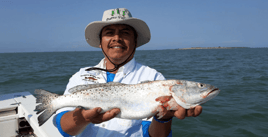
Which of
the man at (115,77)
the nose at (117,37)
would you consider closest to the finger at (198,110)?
the man at (115,77)

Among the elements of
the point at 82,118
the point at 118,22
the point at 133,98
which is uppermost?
the point at 118,22

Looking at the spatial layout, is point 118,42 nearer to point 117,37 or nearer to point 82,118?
point 117,37

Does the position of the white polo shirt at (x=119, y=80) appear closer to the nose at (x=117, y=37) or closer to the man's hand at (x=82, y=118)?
the man's hand at (x=82, y=118)

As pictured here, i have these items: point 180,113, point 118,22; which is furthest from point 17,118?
point 180,113

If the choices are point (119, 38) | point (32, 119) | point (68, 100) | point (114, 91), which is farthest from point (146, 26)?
point (32, 119)

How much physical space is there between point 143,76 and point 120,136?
1025 mm

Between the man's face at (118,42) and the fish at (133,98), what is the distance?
55cm

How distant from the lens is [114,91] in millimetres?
2707

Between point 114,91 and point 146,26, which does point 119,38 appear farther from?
A: point 114,91

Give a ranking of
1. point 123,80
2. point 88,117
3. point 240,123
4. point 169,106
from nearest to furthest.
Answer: point 88,117, point 169,106, point 123,80, point 240,123

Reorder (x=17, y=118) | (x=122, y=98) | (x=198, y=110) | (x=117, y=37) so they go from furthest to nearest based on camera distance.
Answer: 1. (x=17, y=118)
2. (x=117, y=37)
3. (x=122, y=98)
4. (x=198, y=110)

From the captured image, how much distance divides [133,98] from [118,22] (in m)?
1.22

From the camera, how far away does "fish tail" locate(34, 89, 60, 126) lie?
2.58 meters

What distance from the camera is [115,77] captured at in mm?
3072
